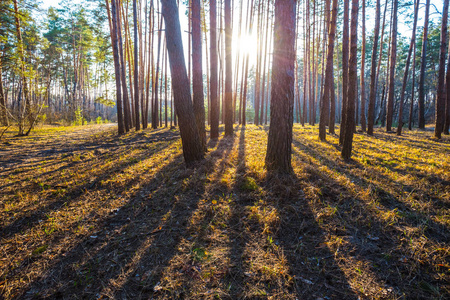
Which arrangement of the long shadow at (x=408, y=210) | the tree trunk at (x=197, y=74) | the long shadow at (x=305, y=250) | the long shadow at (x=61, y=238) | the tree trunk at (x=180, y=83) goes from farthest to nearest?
1. the tree trunk at (x=197, y=74)
2. the tree trunk at (x=180, y=83)
3. the long shadow at (x=408, y=210)
4. the long shadow at (x=61, y=238)
5. the long shadow at (x=305, y=250)

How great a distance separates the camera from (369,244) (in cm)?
232

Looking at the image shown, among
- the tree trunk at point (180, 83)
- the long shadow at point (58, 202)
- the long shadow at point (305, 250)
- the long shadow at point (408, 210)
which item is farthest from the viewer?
the tree trunk at point (180, 83)

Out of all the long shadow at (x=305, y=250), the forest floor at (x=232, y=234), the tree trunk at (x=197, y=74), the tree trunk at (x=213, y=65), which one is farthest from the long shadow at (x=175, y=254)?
the tree trunk at (x=213, y=65)

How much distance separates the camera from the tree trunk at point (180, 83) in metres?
4.53

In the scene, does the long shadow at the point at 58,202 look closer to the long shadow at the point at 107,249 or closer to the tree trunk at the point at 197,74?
the long shadow at the point at 107,249

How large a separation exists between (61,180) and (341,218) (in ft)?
19.3

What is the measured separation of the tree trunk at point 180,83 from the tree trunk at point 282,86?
6.42 ft

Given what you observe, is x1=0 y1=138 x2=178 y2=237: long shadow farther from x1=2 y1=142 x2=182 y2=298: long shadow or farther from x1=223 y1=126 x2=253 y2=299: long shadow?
x1=223 y1=126 x2=253 y2=299: long shadow

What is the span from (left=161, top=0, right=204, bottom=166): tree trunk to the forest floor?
66 cm

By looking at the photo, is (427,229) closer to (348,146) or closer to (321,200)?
(321,200)

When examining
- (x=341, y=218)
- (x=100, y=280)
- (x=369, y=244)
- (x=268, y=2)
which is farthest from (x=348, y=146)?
(x=268, y=2)

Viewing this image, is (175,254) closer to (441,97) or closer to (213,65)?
(213,65)

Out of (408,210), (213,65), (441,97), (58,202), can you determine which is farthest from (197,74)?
(441,97)

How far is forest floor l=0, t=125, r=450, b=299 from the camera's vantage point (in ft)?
6.30
